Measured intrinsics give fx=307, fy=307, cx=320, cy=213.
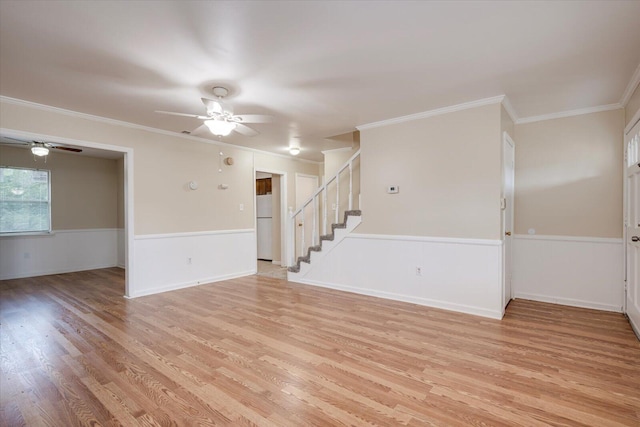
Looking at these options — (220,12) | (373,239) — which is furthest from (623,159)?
(220,12)

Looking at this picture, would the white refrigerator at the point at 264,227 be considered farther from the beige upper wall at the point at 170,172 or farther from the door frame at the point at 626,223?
the door frame at the point at 626,223

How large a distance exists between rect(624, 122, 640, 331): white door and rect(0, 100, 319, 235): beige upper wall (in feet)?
17.9

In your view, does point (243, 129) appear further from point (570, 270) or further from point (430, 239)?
point (570, 270)

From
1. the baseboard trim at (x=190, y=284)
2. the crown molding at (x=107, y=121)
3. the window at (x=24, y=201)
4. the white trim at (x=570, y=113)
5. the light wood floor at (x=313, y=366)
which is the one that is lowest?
the light wood floor at (x=313, y=366)

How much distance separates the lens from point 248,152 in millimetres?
6051

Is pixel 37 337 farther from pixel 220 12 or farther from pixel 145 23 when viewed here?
pixel 220 12

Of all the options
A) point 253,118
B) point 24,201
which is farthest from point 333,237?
point 24,201

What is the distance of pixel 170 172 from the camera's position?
489 cm

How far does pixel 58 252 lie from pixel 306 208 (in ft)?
17.4

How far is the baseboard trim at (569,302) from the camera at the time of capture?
12.1ft

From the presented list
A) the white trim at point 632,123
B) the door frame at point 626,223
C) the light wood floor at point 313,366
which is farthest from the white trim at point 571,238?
the white trim at point 632,123

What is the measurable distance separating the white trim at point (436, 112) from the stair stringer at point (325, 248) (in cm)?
135

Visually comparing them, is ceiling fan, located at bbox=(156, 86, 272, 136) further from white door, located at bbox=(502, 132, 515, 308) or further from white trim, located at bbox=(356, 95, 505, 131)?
white door, located at bbox=(502, 132, 515, 308)

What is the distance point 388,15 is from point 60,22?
2.22m
